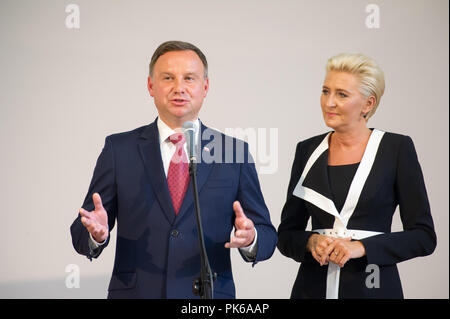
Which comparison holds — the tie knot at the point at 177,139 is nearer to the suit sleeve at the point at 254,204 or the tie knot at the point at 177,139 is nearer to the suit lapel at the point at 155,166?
the suit lapel at the point at 155,166

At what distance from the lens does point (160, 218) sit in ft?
8.29

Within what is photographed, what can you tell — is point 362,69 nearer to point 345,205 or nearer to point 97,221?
point 345,205

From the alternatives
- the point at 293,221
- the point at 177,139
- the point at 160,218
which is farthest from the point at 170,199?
the point at 293,221

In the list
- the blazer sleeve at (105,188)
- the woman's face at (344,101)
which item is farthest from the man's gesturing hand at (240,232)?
the woman's face at (344,101)

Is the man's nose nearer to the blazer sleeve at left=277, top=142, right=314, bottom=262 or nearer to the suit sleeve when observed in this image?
the suit sleeve

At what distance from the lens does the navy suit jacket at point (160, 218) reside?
249cm

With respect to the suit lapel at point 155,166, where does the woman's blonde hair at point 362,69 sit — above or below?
above

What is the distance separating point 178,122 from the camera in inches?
106

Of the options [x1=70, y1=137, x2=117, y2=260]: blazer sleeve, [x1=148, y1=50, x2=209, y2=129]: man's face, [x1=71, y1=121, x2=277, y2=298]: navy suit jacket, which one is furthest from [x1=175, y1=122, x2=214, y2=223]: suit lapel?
[x1=70, y1=137, x2=117, y2=260]: blazer sleeve

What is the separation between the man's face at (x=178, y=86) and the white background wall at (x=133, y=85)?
1.45 metres

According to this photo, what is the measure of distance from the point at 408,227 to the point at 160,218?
1.06 m

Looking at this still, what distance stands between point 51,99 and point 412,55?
245 centimetres

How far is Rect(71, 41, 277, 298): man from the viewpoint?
2494 millimetres
